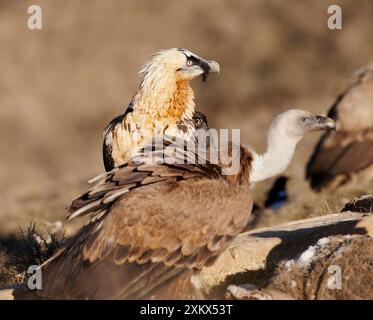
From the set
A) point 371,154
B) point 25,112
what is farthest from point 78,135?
point 371,154

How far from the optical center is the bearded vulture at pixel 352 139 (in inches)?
485

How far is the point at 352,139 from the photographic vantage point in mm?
12453

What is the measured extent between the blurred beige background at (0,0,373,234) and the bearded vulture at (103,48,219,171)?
16.2m

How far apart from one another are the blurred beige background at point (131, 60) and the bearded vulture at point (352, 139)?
532 inches

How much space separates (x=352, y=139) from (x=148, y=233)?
576 centimetres

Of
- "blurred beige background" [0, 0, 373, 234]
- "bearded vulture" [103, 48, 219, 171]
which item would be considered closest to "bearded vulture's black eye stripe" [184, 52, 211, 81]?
"bearded vulture" [103, 48, 219, 171]

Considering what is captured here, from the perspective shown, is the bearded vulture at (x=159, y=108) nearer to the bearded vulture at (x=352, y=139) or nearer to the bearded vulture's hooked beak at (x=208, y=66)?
the bearded vulture's hooked beak at (x=208, y=66)

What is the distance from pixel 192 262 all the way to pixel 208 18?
97.0ft

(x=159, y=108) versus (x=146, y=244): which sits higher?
(x=159, y=108)
